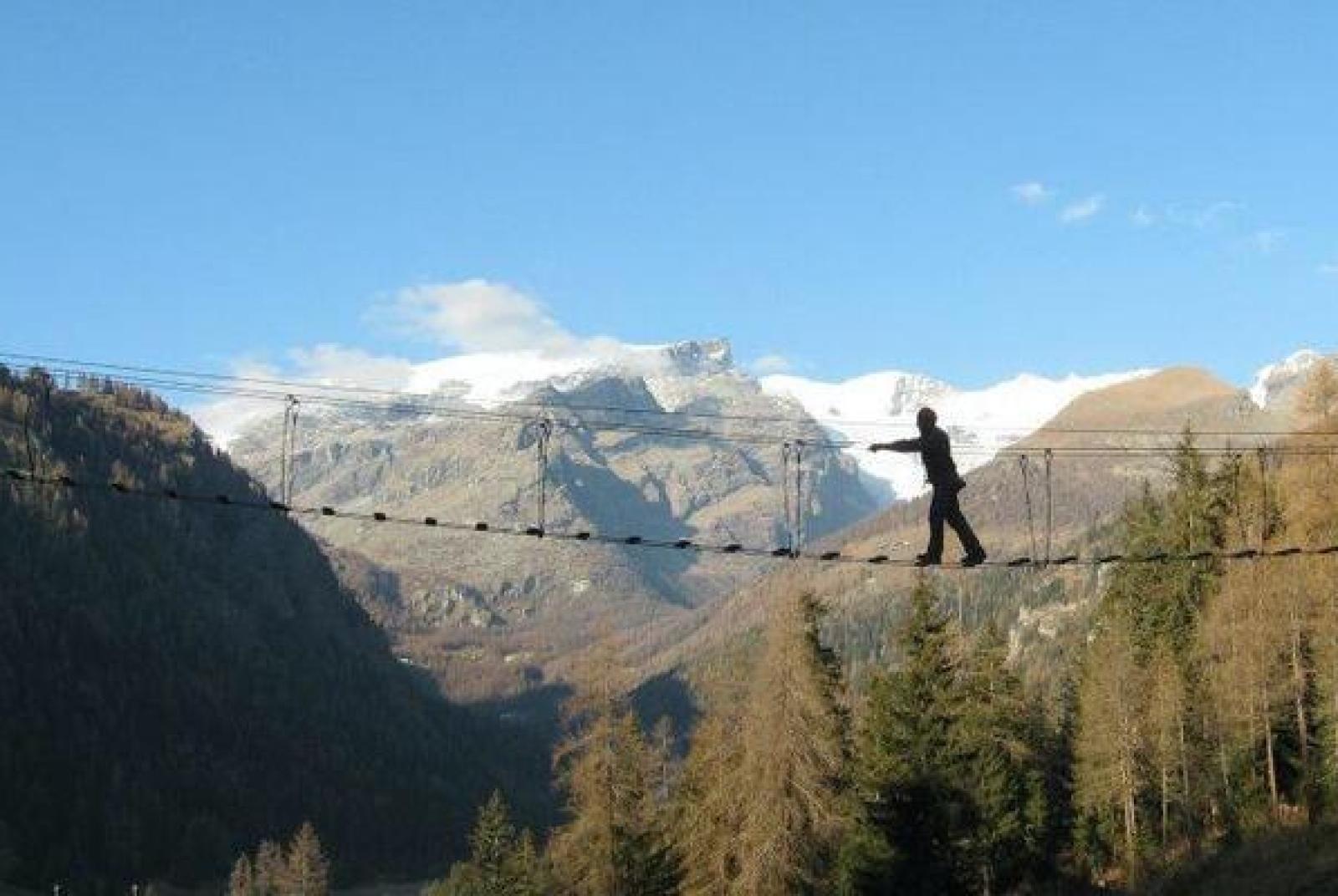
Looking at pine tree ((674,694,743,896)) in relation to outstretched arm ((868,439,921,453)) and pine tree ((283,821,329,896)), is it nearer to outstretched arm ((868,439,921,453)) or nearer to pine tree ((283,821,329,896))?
outstretched arm ((868,439,921,453))

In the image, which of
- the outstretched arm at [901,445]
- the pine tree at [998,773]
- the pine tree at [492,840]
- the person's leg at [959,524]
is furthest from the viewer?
the pine tree at [492,840]

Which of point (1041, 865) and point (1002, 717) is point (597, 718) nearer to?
point (1002, 717)

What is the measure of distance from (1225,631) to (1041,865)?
18.0m

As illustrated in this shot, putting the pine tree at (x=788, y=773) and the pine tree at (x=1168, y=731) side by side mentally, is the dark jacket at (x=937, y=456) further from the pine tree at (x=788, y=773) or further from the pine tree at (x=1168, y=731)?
the pine tree at (x=1168, y=731)

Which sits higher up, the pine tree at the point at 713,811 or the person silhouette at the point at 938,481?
the person silhouette at the point at 938,481

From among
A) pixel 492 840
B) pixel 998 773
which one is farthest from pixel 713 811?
pixel 492 840

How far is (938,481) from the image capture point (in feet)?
99.8

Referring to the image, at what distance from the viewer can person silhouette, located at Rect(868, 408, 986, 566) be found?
29.9 metres

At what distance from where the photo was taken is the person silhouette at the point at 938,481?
29.9m

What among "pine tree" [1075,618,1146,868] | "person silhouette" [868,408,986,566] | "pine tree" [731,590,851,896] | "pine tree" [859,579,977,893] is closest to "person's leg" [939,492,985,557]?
"person silhouette" [868,408,986,566]

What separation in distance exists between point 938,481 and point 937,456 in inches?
28.7

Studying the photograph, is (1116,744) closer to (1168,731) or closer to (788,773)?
(1168,731)

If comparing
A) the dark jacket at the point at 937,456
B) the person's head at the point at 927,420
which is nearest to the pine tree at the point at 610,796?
the dark jacket at the point at 937,456

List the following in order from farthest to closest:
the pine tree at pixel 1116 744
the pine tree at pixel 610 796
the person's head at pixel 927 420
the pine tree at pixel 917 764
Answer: the pine tree at pixel 1116 744
the pine tree at pixel 610 796
the pine tree at pixel 917 764
the person's head at pixel 927 420
